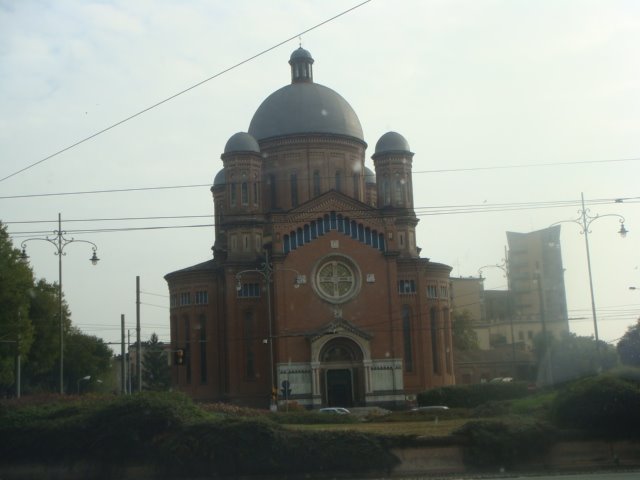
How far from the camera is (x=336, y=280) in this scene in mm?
68000

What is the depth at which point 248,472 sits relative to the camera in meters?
29.4

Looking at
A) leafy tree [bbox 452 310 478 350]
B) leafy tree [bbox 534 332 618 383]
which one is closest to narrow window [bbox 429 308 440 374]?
leafy tree [bbox 534 332 618 383]

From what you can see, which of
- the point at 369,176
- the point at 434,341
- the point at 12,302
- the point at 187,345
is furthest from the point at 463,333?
the point at 12,302

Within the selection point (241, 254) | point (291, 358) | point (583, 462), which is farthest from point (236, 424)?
point (241, 254)

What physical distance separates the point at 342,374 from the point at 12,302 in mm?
24010

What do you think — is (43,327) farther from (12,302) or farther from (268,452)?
(268,452)

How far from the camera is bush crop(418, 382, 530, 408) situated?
63.4 meters

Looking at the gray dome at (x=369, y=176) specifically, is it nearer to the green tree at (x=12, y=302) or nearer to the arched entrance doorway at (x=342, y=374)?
the arched entrance doorway at (x=342, y=374)

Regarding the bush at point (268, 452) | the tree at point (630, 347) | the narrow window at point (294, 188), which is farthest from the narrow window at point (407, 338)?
the bush at point (268, 452)

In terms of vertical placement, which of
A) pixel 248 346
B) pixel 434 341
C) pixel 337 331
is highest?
pixel 337 331

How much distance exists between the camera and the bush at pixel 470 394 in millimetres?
63438

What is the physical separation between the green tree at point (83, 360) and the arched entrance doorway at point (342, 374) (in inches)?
1109

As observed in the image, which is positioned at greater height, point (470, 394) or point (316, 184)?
point (316, 184)

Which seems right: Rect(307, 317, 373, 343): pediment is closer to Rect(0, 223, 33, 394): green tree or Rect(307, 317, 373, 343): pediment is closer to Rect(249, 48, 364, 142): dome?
Rect(249, 48, 364, 142): dome
